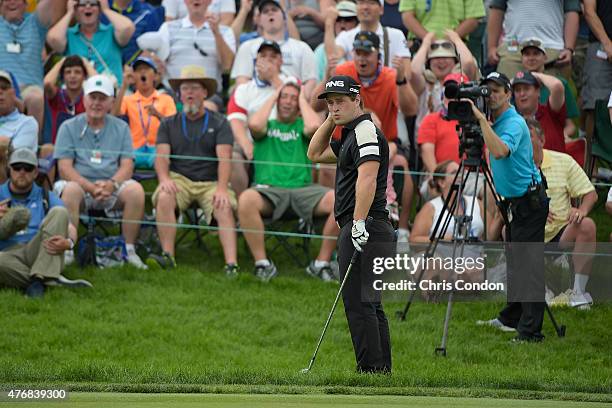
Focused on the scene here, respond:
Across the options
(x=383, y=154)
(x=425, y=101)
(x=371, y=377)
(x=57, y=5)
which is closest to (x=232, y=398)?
(x=371, y=377)

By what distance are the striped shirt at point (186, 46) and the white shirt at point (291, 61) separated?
593mm

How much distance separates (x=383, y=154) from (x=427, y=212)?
13.3 feet

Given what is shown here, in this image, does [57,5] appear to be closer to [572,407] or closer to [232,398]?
[232,398]

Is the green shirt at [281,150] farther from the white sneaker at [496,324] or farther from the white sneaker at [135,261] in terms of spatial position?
the white sneaker at [496,324]

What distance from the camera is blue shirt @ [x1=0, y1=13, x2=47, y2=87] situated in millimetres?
14312

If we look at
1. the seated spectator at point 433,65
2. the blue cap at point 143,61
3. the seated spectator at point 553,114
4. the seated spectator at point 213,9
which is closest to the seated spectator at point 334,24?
the seated spectator at point 433,65

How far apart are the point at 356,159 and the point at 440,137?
504 centimetres

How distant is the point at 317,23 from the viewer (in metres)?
16.1

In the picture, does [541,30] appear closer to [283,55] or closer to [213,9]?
[283,55]

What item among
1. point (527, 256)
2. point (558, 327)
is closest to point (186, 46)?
point (527, 256)

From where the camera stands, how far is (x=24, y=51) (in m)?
14.4

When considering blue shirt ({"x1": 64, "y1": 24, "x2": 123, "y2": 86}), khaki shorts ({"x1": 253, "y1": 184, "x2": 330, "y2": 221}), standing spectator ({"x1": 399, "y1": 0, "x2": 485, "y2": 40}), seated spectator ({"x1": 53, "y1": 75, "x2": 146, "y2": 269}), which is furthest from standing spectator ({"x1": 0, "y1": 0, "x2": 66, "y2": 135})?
standing spectator ({"x1": 399, "y1": 0, "x2": 485, "y2": 40})

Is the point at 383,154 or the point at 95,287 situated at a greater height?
the point at 383,154

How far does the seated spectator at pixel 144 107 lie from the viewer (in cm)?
1425
